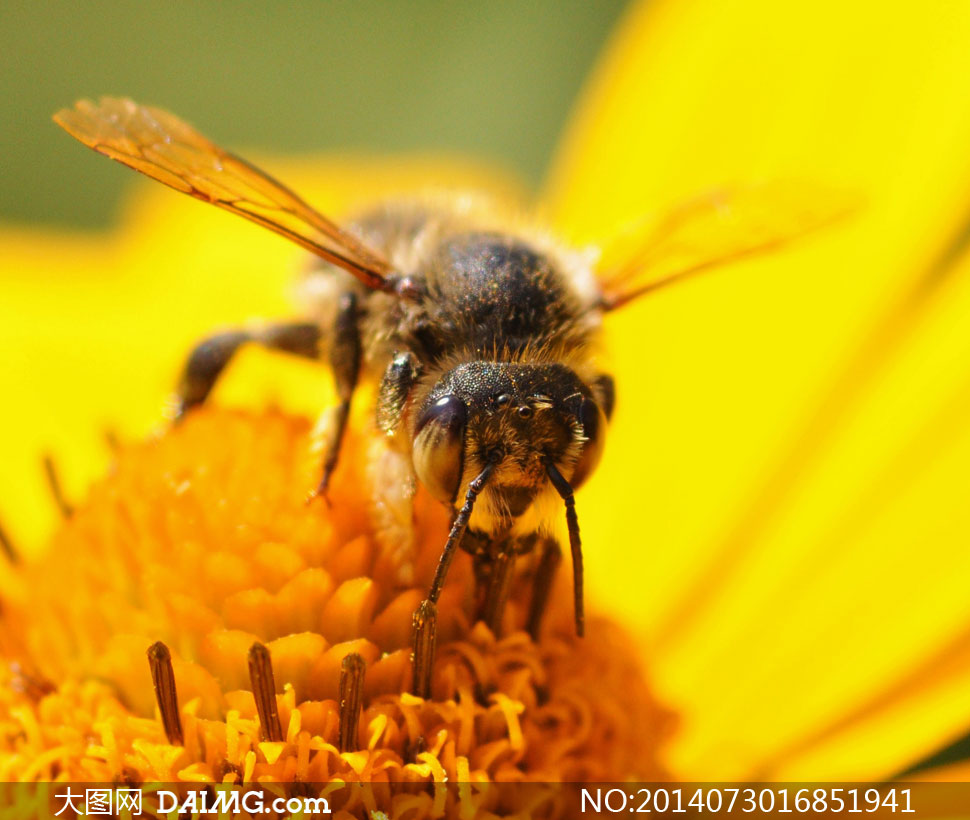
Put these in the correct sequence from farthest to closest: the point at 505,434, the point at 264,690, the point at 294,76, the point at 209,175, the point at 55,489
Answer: the point at 294,76 < the point at 55,489 < the point at 209,175 < the point at 264,690 < the point at 505,434

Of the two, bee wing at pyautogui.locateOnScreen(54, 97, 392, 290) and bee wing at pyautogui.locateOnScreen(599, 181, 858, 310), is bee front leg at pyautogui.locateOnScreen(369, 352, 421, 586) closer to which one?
bee wing at pyautogui.locateOnScreen(54, 97, 392, 290)

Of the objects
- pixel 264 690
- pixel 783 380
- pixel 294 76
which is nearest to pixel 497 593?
pixel 264 690

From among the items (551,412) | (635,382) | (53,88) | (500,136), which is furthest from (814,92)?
(53,88)

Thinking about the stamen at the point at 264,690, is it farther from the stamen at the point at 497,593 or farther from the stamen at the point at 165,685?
the stamen at the point at 497,593

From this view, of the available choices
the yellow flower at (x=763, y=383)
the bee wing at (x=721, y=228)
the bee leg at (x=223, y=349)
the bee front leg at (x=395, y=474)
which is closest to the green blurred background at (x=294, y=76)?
the yellow flower at (x=763, y=383)

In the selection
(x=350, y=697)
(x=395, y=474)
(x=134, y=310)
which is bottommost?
(x=350, y=697)

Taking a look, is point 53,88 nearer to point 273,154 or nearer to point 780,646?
point 273,154

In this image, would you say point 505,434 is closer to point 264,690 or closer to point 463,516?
point 463,516
